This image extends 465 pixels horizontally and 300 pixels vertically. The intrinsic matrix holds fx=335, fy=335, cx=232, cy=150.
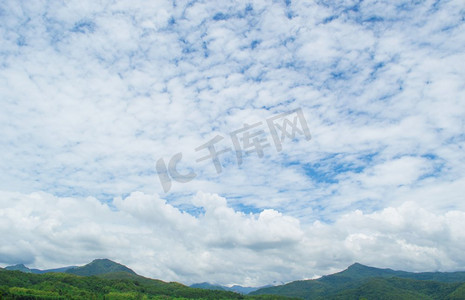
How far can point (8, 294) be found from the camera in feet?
580

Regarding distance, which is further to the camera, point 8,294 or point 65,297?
point 65,297

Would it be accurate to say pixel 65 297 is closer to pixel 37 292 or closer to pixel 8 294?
pixel 37 292

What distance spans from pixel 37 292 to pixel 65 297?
1580 cm

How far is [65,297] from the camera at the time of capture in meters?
195

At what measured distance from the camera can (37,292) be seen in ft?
634

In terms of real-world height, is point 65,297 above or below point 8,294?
below

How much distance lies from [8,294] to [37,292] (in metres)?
18.6

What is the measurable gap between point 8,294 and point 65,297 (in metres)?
29.5

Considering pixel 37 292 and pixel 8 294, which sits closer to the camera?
pixel 8 294

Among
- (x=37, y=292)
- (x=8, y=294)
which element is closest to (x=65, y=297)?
(x=37, y=292)
